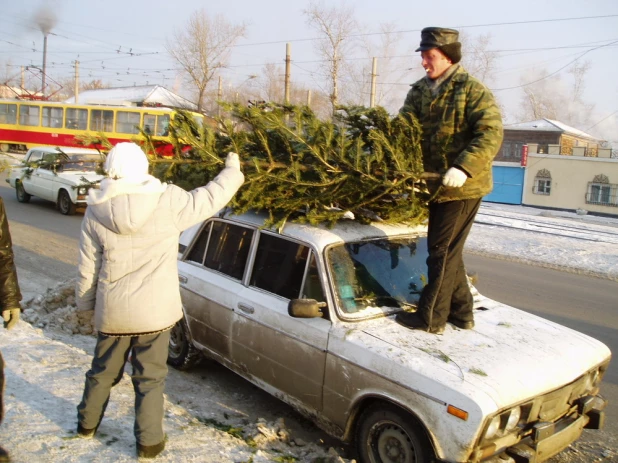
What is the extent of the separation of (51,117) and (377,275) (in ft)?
102

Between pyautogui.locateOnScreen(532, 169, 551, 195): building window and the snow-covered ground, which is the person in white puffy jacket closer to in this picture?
the snow-covered ground

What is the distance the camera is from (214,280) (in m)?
4.84

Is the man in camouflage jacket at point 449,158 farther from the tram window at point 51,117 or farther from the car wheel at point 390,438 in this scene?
the tram window at point 51,117

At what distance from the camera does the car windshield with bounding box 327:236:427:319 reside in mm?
4008

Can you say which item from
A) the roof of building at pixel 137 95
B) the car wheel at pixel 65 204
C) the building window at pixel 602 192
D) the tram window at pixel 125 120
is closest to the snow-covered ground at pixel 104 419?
the car wheel at pixel 65 204

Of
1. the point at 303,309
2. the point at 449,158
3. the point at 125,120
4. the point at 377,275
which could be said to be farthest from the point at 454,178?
the point at 125,120

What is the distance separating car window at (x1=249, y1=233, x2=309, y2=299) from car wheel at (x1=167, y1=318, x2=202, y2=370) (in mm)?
1047

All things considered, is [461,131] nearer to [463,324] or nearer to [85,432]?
[463,324]

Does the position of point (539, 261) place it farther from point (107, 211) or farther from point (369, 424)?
point (107, 211)

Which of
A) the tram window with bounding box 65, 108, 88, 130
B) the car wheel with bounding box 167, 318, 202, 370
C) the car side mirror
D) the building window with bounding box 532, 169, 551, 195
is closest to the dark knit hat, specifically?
the car side mirror

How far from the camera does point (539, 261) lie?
1280 centimetres

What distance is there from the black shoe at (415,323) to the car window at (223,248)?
1.40 m

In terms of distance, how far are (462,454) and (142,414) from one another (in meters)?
1.80

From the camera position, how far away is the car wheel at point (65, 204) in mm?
15326
